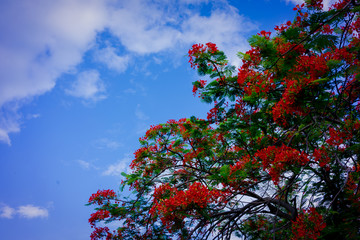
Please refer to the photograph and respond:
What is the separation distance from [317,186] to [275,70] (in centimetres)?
291

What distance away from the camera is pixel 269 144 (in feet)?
18.0

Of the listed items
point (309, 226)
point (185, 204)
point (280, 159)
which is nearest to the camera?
point (280, 159)

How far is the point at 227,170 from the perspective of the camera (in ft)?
13.5

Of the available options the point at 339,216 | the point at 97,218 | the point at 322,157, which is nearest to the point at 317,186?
the point at 339,216

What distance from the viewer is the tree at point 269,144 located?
12.4ft

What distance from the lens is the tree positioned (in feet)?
12.4

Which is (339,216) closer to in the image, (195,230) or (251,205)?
(251,205)

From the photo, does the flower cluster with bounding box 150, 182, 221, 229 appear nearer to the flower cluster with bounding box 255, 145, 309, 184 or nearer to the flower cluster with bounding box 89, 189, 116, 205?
the flower cluster with bounding box 255, 145, 309, 184

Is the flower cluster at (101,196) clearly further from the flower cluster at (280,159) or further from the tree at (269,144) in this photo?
the flower cluster at (280,159)

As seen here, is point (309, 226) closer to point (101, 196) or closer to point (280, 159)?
point (280, 159)

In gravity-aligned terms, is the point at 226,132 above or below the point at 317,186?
above

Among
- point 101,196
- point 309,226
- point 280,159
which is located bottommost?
point 309,226

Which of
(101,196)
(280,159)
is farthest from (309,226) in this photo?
(101,196)

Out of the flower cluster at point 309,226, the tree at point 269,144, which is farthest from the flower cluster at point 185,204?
the flower cluster at point 309,226
